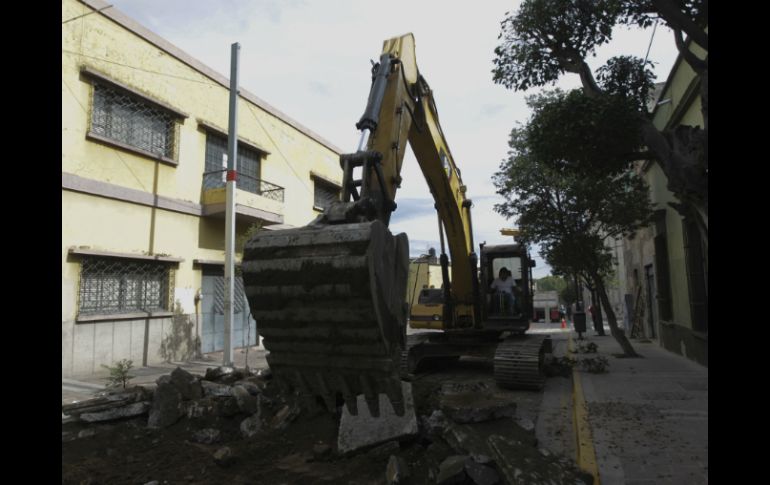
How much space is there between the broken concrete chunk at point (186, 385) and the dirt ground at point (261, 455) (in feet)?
1.77

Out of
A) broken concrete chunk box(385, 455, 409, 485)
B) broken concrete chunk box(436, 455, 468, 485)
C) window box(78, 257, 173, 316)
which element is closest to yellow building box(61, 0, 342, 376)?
window box(78, 257, 173, 316)

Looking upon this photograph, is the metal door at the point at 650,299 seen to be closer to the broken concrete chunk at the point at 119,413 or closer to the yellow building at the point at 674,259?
the yellow building at the point at 674,259

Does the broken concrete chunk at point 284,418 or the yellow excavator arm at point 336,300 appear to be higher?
the yellow excavator arm at point 336,300

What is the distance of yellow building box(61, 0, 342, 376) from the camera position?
33.4 ft

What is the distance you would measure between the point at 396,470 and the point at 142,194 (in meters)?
10.2

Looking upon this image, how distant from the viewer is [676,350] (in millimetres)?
12875

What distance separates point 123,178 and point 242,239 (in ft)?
12.5

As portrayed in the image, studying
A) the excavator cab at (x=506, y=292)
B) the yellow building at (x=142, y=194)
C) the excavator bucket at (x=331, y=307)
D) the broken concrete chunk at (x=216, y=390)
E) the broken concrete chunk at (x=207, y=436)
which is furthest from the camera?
the yellow building at (x=142, y=194)

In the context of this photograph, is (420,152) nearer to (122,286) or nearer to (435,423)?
(435,423)

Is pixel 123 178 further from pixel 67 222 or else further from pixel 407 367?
pixel 407 367

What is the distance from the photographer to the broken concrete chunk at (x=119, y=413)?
5.92 metres

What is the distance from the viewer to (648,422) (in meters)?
5.91

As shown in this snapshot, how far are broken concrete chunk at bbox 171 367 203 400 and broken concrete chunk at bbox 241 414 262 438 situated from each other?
3.87ft

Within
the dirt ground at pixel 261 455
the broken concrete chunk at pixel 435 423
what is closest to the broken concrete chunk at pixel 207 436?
the dirt ground at pixel 261 455
